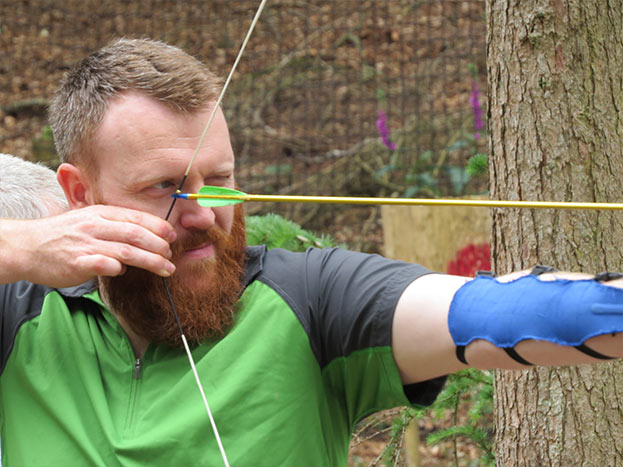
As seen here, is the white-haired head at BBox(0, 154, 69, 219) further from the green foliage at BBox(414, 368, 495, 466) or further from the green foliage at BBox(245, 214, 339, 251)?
the green foliage at BBox(414, 368, 495, 466)

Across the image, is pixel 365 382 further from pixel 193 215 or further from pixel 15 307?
pixel 15 307

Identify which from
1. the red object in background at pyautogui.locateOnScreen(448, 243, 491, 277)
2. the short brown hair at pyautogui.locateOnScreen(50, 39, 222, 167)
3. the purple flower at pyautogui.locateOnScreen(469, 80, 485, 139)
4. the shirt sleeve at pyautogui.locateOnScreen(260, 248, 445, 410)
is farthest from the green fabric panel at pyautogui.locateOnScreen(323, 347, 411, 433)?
the purple flower at pyautogui.locateOnScreen(469, 80, 485, 139)

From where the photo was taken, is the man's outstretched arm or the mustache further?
the mustache

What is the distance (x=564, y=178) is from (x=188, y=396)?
3.33 ft

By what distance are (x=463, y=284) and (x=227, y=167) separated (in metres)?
0.47

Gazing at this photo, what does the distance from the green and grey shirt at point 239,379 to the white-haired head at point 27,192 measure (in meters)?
0.41

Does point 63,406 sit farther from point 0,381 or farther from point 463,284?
point 463,284

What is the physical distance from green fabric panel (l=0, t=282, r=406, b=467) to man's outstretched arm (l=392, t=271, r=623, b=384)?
56mm

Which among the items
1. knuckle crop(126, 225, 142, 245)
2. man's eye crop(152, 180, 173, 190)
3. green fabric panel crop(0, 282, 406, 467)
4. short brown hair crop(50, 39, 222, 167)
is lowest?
green fabric panel crop(0, 282, 406, 467)

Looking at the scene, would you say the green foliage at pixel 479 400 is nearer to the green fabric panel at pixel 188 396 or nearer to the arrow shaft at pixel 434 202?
the green fabric panel at pixel 188 396

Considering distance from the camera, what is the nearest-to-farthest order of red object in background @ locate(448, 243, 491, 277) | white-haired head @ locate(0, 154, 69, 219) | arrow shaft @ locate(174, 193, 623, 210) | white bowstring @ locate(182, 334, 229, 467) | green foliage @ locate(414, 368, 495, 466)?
arrow shaft @ locate(174, 193, 623, 210)
white bowstring @ locate(182, 334, 229, 467)
white-haired head @ locate(0, 154, 69, 219)
green foliage @ locate(414, 368, 495, 466)
red object in background @ locate(448, 243, 491, 277)

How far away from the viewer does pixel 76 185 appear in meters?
1.54

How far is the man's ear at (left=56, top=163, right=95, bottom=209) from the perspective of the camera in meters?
→ 1.51

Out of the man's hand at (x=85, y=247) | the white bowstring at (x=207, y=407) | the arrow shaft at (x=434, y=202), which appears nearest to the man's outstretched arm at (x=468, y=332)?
the arrow shaft at (x=434, y=202)
